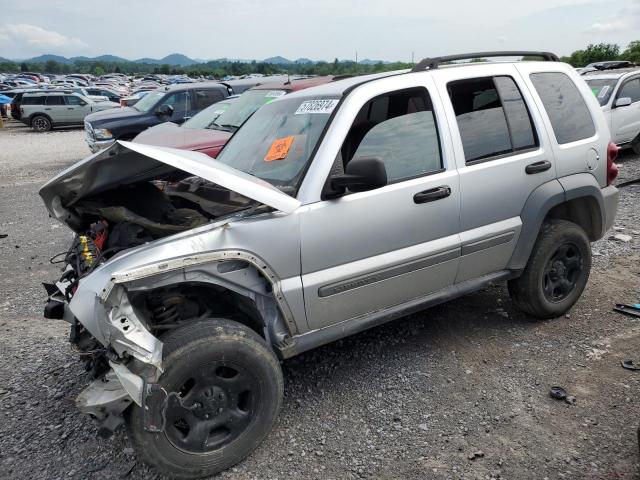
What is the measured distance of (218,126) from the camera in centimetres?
795

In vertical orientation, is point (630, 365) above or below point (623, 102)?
below

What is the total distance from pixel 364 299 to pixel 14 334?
3059mm

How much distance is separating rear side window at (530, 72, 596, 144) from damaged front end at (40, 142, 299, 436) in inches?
91.1

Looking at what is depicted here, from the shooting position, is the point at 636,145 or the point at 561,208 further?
the point at 636,145

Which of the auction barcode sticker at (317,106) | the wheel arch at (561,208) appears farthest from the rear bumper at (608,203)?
the auction barcode sticker at (317,106)

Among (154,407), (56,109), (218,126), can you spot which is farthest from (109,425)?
(56,109)

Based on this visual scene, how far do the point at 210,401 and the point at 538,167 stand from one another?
2.76m

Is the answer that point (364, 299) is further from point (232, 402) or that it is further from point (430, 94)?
point (430, 94)

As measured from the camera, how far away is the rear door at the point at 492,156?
Answer: 11.1ft

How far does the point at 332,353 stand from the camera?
3.75 metres

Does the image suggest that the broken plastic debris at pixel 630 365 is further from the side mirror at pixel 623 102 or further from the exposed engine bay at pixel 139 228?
the side mirror at pixel 623 102

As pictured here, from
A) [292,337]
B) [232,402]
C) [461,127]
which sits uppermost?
[461,127]

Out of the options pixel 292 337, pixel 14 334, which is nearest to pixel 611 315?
pixel 292 337

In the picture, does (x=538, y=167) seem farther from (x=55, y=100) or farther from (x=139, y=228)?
(x=55, y=100)
